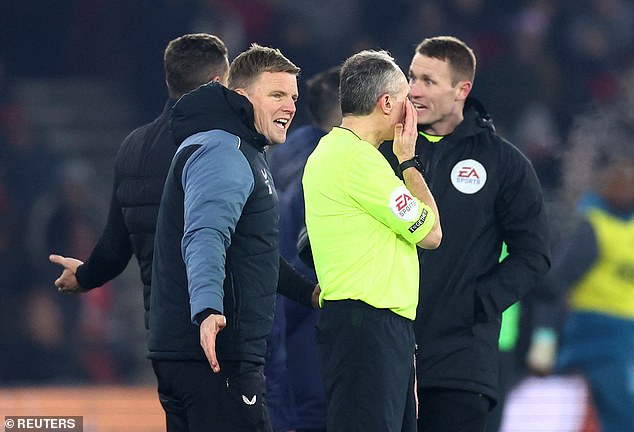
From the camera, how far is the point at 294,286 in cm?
518

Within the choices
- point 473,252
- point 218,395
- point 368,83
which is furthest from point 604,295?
point 218,395

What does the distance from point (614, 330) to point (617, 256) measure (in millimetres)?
442

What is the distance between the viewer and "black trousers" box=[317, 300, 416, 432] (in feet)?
15.2

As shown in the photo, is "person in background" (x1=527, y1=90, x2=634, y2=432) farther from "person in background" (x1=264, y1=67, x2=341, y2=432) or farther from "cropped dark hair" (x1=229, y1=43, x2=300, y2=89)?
"cropped dark hair" (x1=229, y1=43, x2=300, y2=89)

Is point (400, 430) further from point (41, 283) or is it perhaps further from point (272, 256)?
point (41, 283)

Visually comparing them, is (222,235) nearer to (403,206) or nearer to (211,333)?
(211,333)

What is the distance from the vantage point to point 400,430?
4695 millimetres

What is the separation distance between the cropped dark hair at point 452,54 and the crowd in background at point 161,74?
6111 mm

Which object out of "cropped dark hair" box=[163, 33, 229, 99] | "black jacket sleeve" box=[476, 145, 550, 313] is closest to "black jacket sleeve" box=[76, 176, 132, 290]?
"cropped dark hair" box=[163, 33, 229, 99]

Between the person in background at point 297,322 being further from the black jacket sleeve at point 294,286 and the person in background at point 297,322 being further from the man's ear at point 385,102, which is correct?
the man's ear at point 385,102

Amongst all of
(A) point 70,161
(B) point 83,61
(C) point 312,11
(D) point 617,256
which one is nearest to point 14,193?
(A) point 70,161

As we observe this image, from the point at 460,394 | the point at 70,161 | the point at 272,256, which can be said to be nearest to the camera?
the point at 272,256

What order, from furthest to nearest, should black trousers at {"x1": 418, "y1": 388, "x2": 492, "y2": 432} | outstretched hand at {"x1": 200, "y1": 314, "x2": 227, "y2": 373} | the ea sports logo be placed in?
the ea sports logo < black trousers at {"x1": 418, "y1": 388, "x2": 492, "y2": 432} < outstretched hand at {"x1": 200, "y1": 314, "x2": 227, "y2": 373}

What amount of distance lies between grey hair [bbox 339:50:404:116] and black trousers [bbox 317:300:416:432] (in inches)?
24.8
